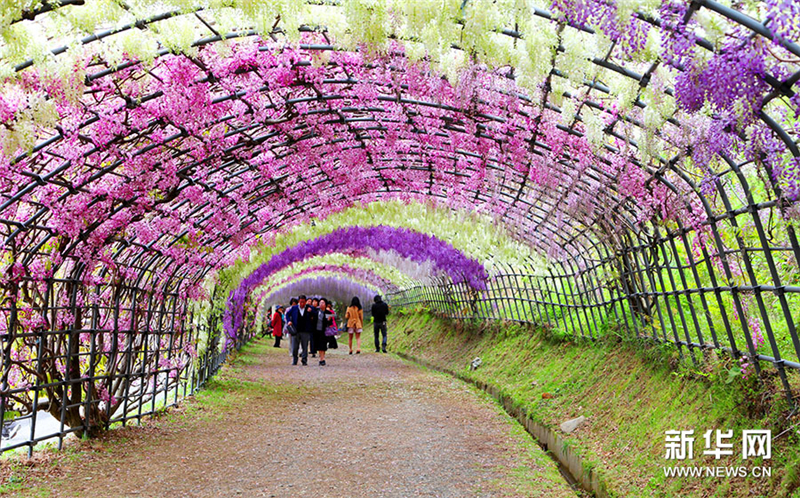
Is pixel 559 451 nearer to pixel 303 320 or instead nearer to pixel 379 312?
pixel 303 320

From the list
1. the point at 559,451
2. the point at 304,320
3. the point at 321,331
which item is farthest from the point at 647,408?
the point at 321,331

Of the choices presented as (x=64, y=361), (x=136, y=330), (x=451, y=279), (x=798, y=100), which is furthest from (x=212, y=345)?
(x=798, y=100)

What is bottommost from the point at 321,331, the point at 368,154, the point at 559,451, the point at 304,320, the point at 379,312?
the point at 559,451

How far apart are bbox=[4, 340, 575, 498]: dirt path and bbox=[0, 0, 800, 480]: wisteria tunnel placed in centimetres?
57

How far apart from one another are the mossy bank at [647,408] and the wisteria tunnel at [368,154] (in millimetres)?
233

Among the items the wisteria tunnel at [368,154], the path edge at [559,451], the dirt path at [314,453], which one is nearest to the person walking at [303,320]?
the wisteria tunnel at [368,154]

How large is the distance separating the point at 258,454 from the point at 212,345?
5522 millimetres

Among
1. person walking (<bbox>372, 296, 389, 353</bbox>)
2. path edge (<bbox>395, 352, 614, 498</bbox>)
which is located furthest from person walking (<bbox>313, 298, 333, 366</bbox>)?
path edge (<bbox>395, 352, 614, 498</bbox>)

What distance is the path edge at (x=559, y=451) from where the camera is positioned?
19.1 feet

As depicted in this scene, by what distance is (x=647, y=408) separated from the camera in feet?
21.6

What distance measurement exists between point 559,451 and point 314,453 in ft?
7.31

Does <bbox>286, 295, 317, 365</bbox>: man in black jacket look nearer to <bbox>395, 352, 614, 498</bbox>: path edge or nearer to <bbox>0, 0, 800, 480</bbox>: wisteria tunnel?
<bbox>0, 0, 800, 480</bbox>: wisteria tunnel

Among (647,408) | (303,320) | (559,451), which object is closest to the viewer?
(647,408)

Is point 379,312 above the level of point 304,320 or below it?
above
